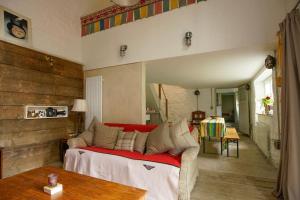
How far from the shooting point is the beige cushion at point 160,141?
90.9 inches

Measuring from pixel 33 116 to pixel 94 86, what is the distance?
1.35m

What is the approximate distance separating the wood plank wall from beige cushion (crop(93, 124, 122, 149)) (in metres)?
1.10

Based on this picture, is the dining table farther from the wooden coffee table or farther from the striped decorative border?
the wooden coffee table

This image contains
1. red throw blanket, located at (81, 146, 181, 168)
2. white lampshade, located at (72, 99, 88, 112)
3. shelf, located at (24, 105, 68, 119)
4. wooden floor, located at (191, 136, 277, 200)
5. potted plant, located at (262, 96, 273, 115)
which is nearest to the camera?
red throw blanket, located at (81, 146, 181, 168)

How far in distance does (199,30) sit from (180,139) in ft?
5.98

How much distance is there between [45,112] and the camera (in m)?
3.19

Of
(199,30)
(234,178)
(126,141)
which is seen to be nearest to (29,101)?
(126,141)

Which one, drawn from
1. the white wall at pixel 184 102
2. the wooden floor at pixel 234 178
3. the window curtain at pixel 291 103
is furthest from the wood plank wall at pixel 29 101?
the white wall at pixel 184 102

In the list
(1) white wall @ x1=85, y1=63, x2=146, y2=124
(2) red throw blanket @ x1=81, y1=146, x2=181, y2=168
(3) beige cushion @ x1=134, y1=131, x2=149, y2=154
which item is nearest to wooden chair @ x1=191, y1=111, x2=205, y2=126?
(1) white wall @ x1=85, y1=63, x2=146, y2=124

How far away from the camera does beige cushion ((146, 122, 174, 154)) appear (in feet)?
7.57

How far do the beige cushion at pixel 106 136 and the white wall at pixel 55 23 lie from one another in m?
1.89

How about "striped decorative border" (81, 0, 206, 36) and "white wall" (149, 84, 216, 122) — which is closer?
"striped decorative border" (81, 0, 206, 36)

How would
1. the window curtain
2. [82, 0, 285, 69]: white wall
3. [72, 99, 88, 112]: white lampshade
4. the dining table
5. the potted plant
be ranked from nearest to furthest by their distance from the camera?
the window curtain < [82, 0, 285, 69]: white wall < [72, 99, 88, 112]: white lampshade < the potted plant < the dining table

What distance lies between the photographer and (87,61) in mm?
3979
